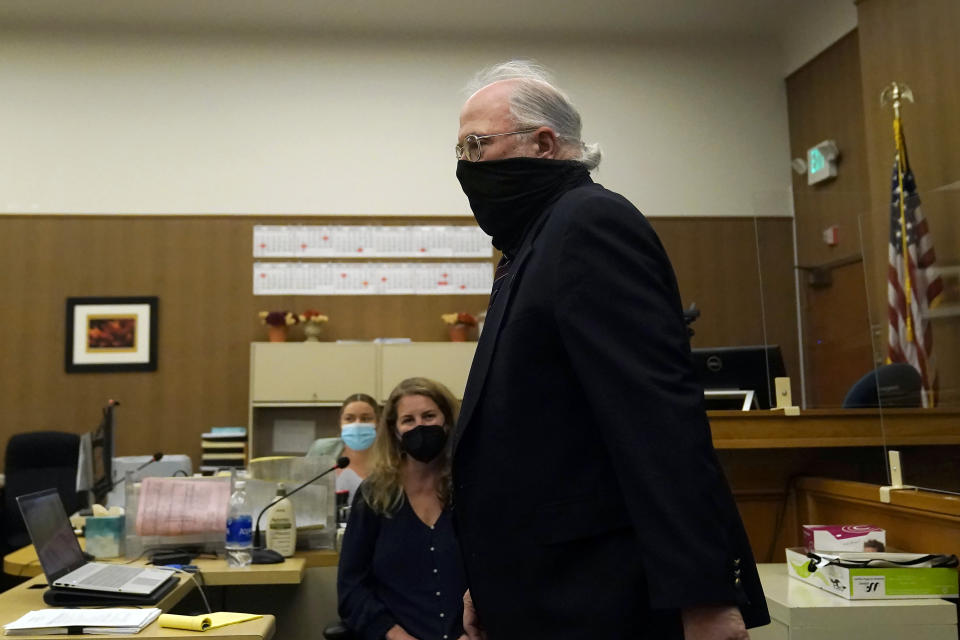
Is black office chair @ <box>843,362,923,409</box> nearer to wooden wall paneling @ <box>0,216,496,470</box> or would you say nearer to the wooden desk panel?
the wooden desk panel

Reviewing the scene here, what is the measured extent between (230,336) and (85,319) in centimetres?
100

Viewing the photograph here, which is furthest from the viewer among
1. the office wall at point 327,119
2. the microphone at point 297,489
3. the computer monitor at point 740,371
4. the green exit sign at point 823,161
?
the office wall at point 327,119

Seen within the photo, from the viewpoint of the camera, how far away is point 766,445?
2.85 meters

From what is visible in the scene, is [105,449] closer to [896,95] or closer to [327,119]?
[327,119]

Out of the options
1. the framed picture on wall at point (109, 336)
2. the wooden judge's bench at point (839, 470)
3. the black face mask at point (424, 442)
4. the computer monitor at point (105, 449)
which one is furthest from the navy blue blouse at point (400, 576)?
the framed picture on wall at point (109, 336)

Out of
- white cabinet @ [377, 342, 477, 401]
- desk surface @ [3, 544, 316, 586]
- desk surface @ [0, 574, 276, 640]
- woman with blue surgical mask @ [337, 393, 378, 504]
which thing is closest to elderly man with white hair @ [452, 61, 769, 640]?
desk surface @ [0, 574, 276, 640]

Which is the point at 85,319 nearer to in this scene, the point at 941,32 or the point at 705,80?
the point at 705,80

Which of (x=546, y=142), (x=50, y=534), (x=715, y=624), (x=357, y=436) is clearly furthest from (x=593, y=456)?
(x=357, y=436)

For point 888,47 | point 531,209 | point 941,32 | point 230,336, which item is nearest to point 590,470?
point 531,209

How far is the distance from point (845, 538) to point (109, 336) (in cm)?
515

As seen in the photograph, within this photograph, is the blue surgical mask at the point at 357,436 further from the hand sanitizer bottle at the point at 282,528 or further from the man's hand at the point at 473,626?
the man's hand at the point at 473,626

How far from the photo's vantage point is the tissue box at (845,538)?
2.43m

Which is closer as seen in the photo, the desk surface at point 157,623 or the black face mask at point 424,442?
the desk surface at point 157,623

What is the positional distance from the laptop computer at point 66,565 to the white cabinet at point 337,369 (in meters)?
3.19
